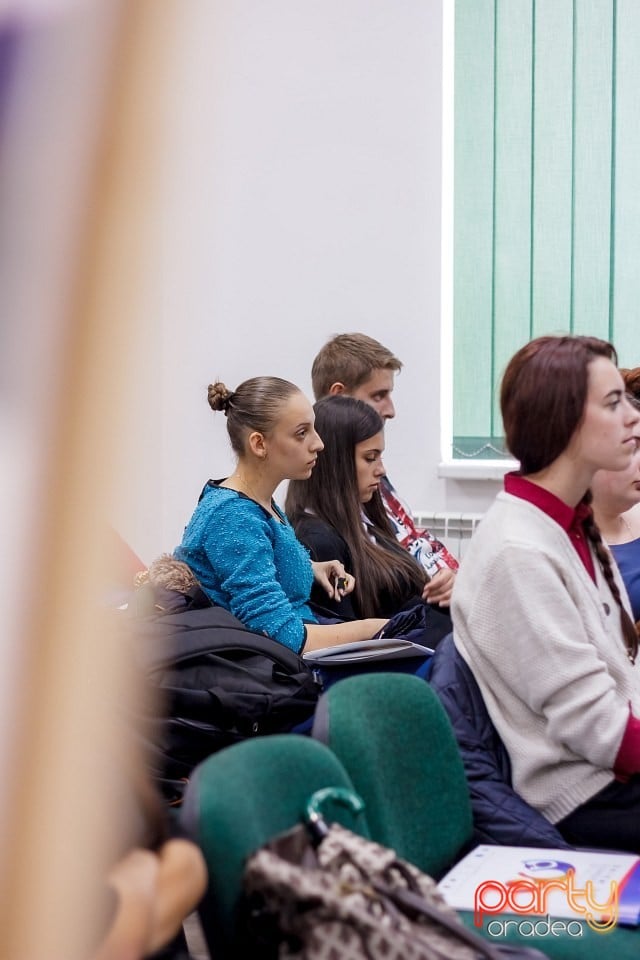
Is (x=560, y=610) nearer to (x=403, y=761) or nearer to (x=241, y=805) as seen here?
(x=403, y=761)

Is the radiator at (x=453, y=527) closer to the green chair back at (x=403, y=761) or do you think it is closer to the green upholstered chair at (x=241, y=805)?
the green chair back at (x=403, y=761)

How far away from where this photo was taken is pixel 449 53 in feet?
12.9

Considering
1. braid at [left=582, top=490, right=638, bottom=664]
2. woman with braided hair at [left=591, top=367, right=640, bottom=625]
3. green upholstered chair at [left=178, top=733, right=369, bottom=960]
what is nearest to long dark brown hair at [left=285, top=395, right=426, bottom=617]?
woman with braided hair at [left=591, top=367, right=640, bottom=625]

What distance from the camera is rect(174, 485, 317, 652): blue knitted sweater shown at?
7.22ft

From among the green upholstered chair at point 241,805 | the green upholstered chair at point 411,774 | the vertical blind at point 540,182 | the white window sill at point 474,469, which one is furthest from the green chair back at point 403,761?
the vertical blind at point 540,182

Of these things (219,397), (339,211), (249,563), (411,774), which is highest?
(339,211)

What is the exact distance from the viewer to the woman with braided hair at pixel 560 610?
1.45m

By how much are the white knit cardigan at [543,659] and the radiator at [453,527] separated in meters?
2.35

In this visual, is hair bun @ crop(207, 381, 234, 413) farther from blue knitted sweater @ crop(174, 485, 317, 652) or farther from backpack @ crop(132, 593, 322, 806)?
backpack @ crop(132, 593, 322, 806)

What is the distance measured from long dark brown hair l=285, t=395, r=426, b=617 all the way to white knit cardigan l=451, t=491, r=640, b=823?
104cm

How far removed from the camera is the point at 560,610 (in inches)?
58.4

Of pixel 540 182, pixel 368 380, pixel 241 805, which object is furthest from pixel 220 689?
pixel 540 182

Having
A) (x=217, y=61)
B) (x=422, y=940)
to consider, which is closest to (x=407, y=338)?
(x=422, y=940)

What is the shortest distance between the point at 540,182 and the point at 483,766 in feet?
9.26
